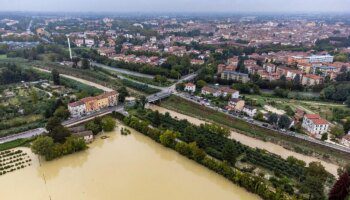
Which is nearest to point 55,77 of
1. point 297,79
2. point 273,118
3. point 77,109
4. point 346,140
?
point 77,109

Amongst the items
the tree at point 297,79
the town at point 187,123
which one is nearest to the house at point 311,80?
the town at point 187,123

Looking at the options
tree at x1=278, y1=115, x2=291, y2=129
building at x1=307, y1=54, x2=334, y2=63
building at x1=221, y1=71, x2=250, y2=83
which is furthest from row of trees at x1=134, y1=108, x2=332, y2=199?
building at x1=307, y1=54, x2=334, y2=63

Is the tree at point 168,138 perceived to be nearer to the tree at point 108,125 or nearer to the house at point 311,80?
the tree at point 108,125

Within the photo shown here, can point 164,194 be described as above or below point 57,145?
below

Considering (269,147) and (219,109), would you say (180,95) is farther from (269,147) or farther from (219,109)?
(269,147)

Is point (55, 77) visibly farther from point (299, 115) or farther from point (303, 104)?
point (303, 104)

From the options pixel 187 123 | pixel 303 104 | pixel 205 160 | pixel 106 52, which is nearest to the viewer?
pixel 205 160

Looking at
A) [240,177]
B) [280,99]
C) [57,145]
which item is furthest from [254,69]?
[57,145]
